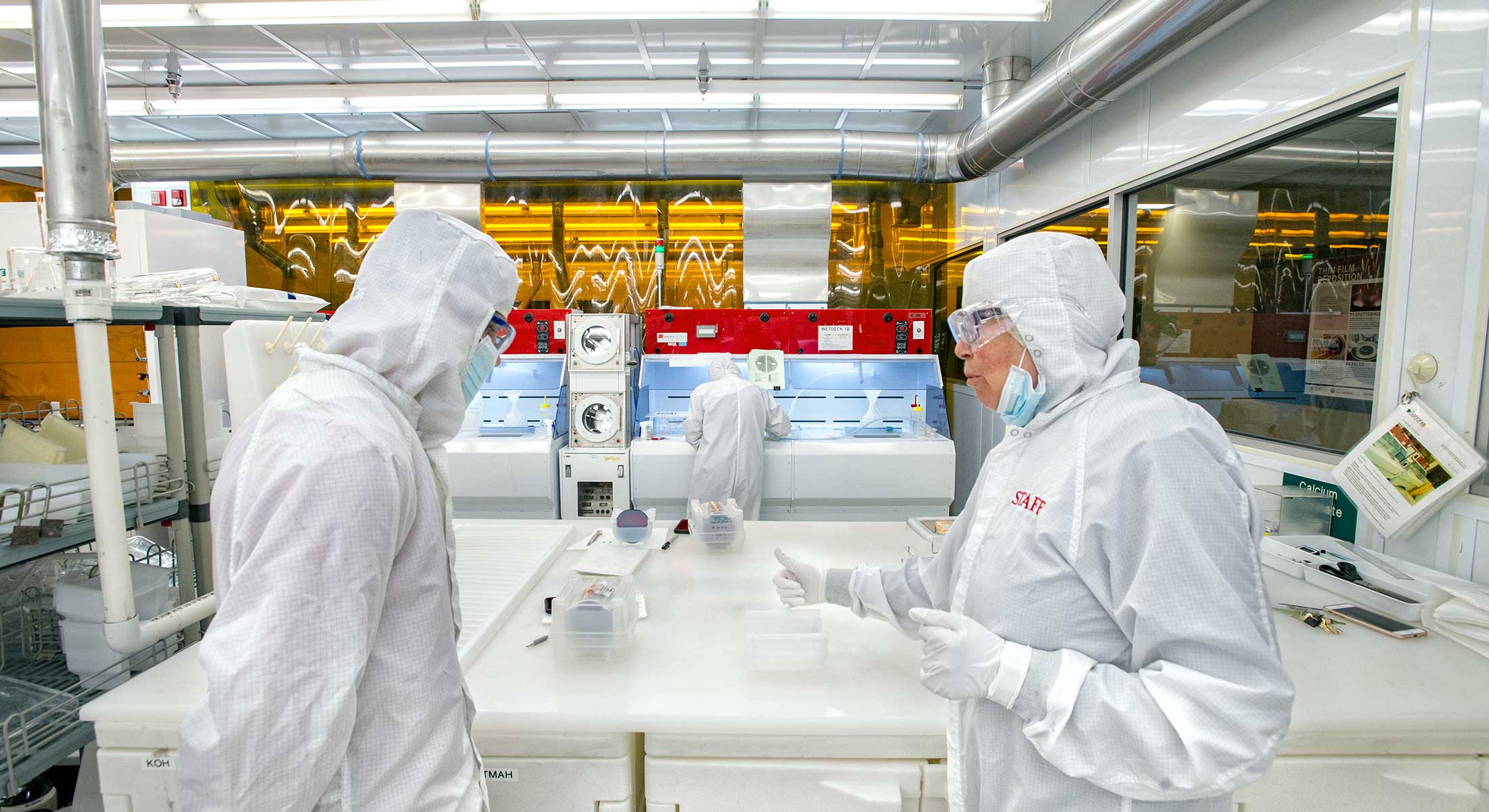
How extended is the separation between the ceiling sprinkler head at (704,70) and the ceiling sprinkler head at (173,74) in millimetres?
2818

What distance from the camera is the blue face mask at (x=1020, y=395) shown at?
1.13 m

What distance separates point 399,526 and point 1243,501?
118 centimetres

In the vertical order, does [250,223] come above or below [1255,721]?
above

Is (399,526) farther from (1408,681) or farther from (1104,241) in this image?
(1104,241)

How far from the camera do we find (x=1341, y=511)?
210 cm

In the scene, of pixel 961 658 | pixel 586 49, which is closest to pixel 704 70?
pixel 586 49

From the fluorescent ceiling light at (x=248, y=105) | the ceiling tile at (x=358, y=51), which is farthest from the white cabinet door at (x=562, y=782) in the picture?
the fluorescent ceiling light at (x=248, y=105)

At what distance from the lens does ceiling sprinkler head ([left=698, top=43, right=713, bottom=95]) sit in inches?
146

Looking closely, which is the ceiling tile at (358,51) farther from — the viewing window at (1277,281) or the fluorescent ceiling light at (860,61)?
the viewing window at (1277,281)

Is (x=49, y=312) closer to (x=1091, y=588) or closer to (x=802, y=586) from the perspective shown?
(x=802, y=586)

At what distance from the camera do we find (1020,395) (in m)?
1.14

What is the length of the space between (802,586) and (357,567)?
39.3 inches

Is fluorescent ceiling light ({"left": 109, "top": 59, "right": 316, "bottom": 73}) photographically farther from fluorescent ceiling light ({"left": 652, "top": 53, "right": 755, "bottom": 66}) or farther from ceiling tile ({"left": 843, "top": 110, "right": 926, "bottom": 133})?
ceiling tile ({"left": 843, "top": 110, "right": 926, "bottom": 133})

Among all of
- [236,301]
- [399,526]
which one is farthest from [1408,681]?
[236,301]
